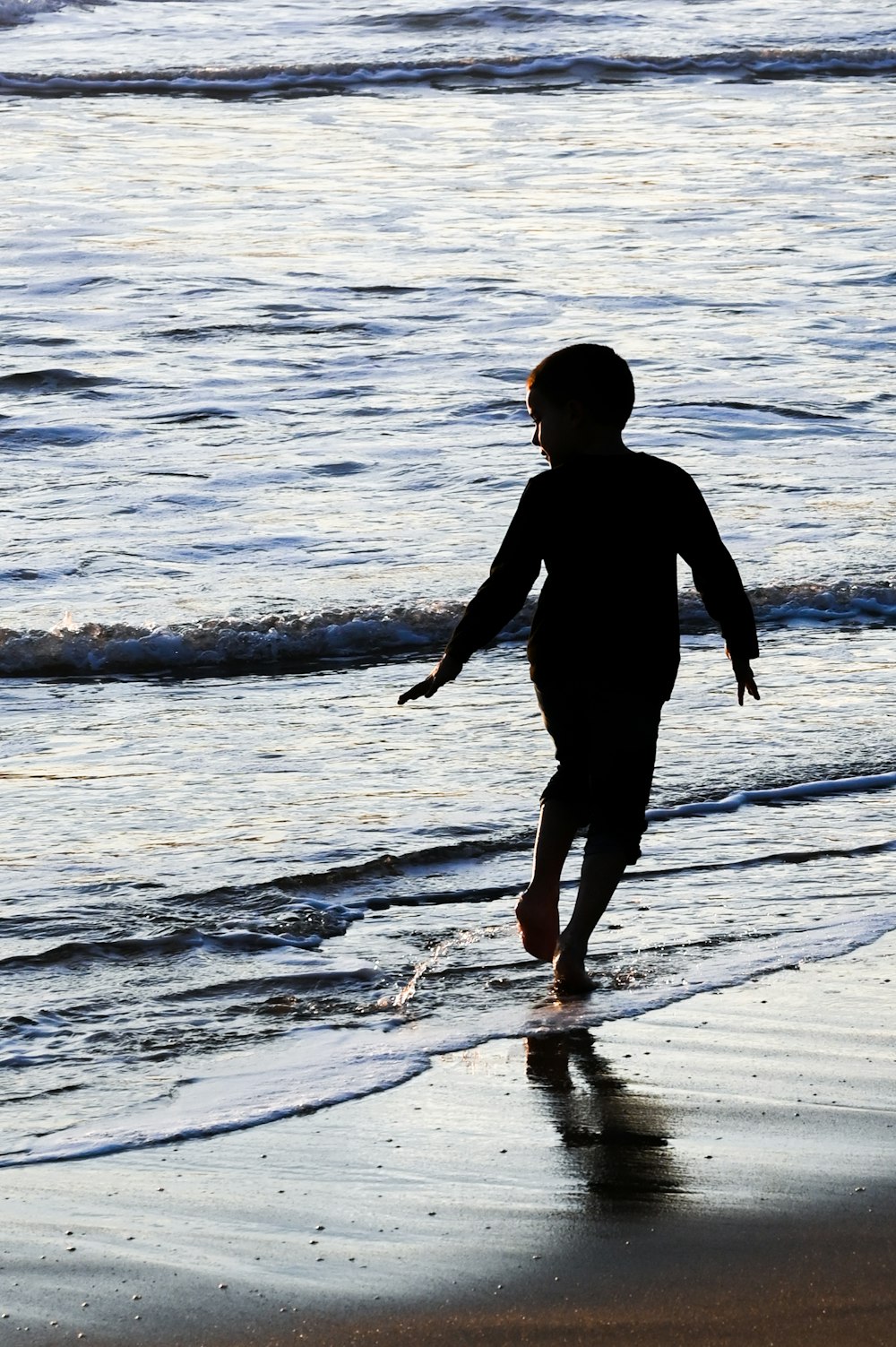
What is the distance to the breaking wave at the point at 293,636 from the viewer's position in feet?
24.2

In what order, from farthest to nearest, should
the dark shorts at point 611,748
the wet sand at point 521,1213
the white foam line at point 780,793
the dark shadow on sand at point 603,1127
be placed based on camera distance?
the white foam line at point 780,793 < the dark shorts at point 611,748 < the dark shadow on sand at point 603,1127 < the wet sand at point 521,1213

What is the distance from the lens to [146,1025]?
398 centimetres

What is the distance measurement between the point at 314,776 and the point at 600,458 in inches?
83.6

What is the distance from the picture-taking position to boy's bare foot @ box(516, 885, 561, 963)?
4113mm

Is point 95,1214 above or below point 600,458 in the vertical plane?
below

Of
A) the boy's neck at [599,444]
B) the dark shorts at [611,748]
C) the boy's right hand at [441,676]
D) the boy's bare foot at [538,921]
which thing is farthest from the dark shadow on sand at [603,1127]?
the boy's neck at [599,444]

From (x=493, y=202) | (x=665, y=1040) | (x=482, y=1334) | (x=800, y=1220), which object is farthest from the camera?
(x=493, y=202)

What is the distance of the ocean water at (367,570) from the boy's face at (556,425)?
35cm

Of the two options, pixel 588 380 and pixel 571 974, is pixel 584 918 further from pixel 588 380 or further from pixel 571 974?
pixel 588 380

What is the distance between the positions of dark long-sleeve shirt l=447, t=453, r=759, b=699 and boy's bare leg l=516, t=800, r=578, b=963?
317mm

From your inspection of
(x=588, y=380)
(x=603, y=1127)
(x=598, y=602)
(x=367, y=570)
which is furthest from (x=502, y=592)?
(x=367, y=570)

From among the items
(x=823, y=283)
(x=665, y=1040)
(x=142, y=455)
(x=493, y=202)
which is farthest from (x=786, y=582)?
(x=493, y=202)

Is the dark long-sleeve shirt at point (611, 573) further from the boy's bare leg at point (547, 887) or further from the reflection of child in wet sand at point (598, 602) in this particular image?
the boy's bare leg at point (547, 887)

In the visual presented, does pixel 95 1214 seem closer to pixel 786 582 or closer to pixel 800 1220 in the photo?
pixel 800 1220
